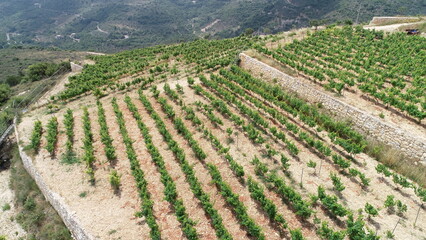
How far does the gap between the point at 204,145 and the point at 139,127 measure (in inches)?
211

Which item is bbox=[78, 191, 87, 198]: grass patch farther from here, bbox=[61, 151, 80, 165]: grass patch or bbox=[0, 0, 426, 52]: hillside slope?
bbox=[0, 0, 426, 52]: hillside slope

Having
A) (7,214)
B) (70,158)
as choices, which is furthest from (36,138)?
(7,214)

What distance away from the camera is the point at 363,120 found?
56.4 feet

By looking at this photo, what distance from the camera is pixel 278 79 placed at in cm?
2447

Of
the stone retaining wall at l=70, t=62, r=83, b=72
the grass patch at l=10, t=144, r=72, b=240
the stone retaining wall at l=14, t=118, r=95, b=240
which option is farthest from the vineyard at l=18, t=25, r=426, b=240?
the stone retaining wall at l=70, t=62, r=83, b=72

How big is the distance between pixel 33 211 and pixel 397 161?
21927 mm

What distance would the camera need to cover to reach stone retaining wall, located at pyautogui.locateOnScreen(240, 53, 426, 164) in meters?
14.8

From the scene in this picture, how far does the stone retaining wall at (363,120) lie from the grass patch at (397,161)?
1.14 ft

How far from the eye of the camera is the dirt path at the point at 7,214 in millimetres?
14953

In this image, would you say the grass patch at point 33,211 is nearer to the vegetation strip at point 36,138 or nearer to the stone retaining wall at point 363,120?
the vegetation strip at point 36,138

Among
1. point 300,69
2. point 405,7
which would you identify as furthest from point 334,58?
point 405,7

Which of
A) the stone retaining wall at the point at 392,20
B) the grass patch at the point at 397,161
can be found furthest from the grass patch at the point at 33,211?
the stone retaining wall at the point at 392,20

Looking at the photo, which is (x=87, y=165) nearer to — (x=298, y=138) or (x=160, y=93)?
(x=160, y=93)

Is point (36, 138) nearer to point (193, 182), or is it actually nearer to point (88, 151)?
point (88, 151)
